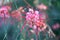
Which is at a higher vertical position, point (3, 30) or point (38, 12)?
point (38, 12)

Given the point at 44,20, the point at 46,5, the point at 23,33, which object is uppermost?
the point at 46,5

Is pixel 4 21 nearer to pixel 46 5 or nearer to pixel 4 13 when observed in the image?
pixel 4 13

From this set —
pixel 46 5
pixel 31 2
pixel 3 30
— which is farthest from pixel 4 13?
pixel 46 5

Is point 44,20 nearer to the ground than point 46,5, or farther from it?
nearer to the ground

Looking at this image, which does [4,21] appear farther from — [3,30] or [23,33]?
[23,33]

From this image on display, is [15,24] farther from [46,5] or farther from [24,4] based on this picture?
[46,5]

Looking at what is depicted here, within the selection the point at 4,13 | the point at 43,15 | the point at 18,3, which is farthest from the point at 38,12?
the point at 4,13

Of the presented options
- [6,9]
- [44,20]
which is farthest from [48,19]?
[6,9]
